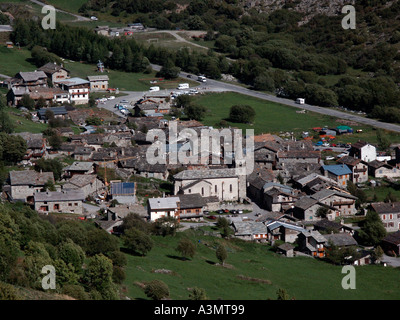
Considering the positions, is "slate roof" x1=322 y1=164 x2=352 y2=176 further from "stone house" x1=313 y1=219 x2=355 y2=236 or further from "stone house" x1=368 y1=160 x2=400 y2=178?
"stone house" x1=313 y1=219 x2=355 y2=236

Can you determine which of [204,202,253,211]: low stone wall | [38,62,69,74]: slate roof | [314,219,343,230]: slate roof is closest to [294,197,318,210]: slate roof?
[314,219,343,230]: slate roof

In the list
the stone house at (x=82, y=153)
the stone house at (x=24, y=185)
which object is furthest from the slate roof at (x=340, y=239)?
the stone house at (x=82, y=153)

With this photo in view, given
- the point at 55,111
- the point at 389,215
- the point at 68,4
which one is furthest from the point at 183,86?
the point at 68,4

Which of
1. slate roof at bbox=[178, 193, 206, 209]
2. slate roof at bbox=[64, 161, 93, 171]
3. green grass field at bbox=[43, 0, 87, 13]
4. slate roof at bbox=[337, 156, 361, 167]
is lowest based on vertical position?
slate roof at bbox=[337, 156, 361, 167]

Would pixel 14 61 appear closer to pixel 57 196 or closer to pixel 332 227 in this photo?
pixel 57 196

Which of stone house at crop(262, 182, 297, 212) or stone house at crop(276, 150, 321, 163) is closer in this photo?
stone house at crop(262, 182, 297, 212)
